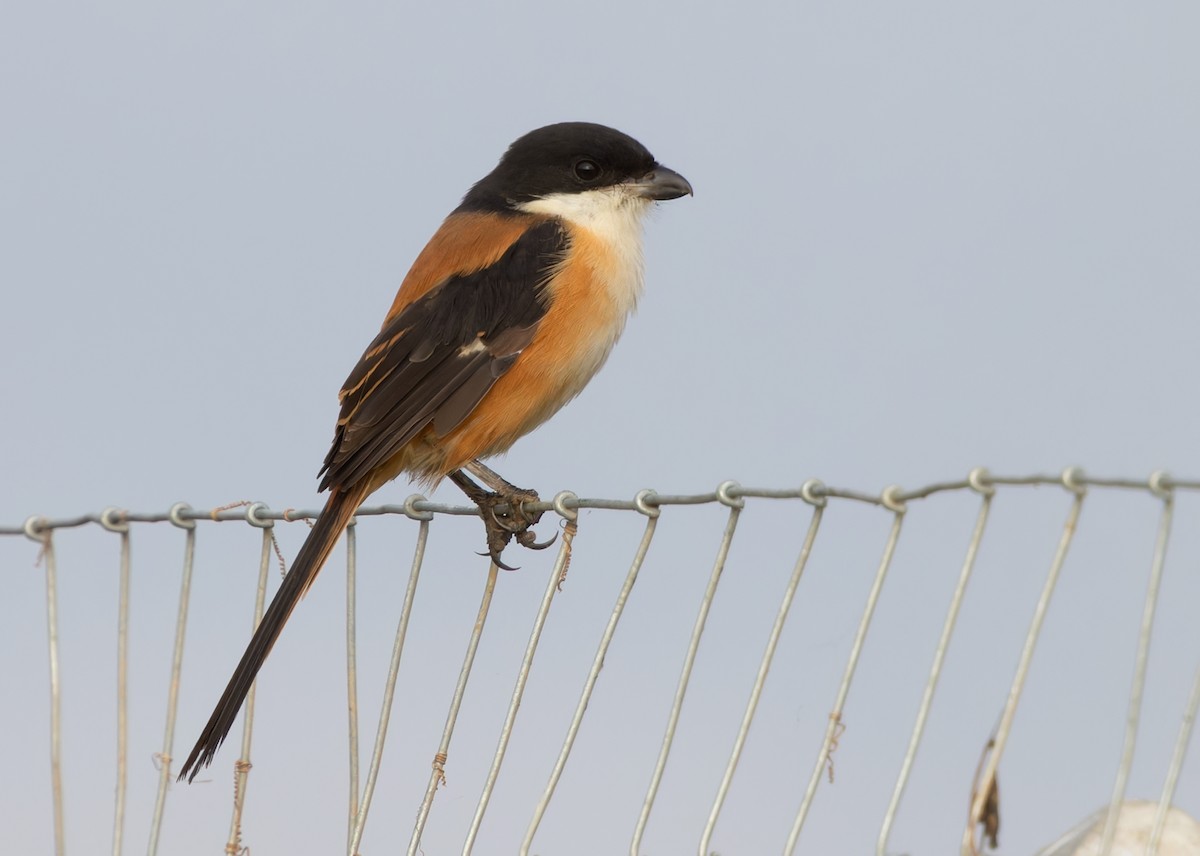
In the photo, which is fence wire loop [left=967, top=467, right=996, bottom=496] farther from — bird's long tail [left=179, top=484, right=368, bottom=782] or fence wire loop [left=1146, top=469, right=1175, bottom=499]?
bird's long tail [left=179, top=484, right=368, bottom=782]

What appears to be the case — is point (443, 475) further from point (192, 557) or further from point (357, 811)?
point (357, 811)

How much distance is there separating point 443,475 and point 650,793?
178cm

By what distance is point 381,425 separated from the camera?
3752 mm

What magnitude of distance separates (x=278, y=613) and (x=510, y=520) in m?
0.68

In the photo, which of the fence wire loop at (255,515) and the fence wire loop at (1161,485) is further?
the fence wire loop at (255,515)

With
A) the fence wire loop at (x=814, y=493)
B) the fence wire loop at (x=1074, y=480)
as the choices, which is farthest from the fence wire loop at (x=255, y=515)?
the fence wire loop at (x=1074, y=480)

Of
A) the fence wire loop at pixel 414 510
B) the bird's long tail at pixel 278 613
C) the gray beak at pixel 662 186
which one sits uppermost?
the gray beak at pixel 662 186

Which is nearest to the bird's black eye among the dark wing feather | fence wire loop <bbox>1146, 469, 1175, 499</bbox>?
the dark wing feather

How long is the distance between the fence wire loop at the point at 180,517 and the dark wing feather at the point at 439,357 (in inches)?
20.4

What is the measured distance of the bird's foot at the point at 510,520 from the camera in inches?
145

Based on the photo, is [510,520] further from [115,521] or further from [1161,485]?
[1161,485]

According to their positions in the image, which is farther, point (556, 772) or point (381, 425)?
point (381, 425)

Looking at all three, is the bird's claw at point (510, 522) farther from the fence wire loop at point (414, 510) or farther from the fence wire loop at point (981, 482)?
the fence wire loop at point (981, 482)

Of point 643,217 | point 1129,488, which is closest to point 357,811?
point 1129,488
